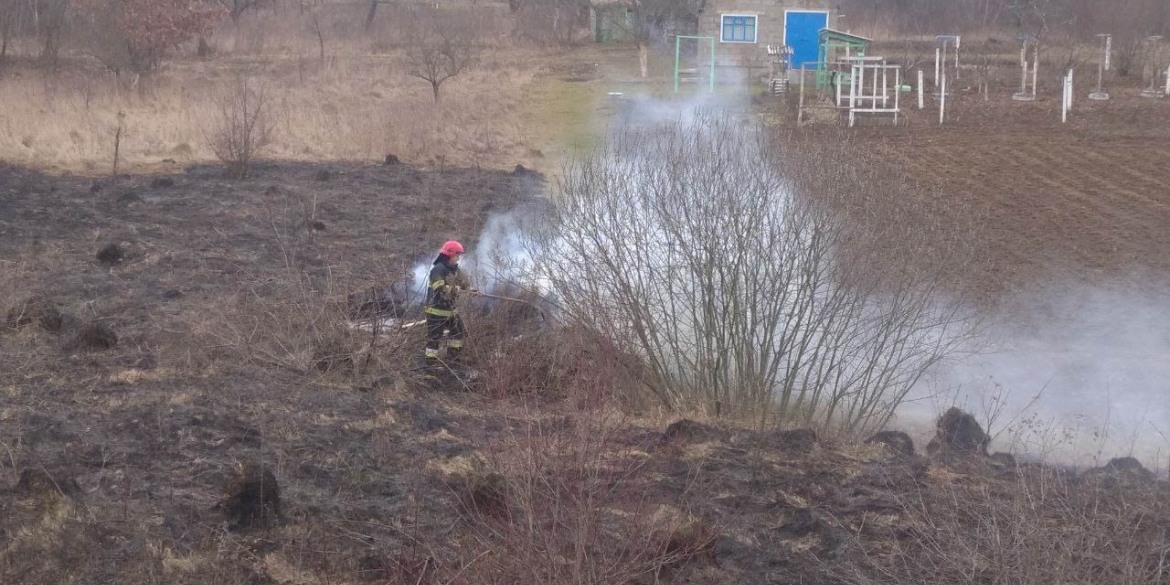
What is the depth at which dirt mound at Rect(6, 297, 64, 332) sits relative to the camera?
9.91m

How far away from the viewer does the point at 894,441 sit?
9.12 m

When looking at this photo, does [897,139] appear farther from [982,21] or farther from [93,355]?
[982,21]

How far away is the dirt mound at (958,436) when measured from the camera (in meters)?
8.79

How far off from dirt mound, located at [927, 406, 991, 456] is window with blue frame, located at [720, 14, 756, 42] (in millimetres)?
25591

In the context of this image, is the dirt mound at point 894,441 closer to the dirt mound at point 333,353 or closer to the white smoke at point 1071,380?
the white smoke at point 1071,380

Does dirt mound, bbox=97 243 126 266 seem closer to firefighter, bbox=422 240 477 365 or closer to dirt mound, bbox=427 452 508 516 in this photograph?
firefighter, bbox=422 240 477 365

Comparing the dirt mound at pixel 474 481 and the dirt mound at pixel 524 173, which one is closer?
the dirt mound at pixel 474 481

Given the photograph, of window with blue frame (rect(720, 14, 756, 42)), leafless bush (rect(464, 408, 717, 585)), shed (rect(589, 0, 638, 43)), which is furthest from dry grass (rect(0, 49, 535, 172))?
shed (rect(589, 0, 638, 43))

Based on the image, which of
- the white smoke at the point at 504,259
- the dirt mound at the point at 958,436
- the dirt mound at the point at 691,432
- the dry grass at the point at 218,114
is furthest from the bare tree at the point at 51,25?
the dirt mound at the point at 958,436

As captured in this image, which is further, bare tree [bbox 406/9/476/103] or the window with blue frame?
the window with blue frame

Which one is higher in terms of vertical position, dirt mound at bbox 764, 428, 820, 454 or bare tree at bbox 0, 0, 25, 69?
bare tree at bbox 0, 0, 25, 69

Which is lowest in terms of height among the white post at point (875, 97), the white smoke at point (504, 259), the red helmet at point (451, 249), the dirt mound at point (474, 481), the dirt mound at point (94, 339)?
the dirt mound at point (474, 481)

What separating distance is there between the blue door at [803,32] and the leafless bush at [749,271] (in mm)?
23995

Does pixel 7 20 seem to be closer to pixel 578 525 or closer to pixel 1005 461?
pixel 1005 461
